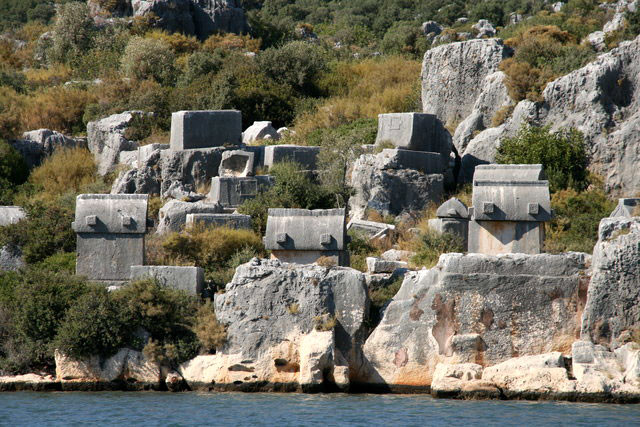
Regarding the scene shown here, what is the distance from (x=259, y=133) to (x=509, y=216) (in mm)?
10456

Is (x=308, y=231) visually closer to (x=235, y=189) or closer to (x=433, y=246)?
(x=433, y=246)

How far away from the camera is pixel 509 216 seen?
2159 centimetres

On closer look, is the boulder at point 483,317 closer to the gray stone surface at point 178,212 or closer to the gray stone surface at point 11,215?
the gray stone surface at point 178,212

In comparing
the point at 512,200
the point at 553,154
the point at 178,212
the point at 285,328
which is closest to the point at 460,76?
the point at 553,154

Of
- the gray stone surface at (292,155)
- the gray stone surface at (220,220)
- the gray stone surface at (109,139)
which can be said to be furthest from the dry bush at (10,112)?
the gray stone surface at (220,220)

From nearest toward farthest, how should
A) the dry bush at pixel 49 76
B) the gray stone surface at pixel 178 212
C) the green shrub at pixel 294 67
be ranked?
the gray stone surface at pixel 178 212 → the green shrub at pixel 294 67 → the dry bush at pixel 49 76

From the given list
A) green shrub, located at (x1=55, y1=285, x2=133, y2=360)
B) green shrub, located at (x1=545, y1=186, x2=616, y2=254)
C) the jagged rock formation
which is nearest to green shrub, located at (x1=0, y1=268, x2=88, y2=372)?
green shrub, located at (x1=55, y1=285, x2=133, y2=360)

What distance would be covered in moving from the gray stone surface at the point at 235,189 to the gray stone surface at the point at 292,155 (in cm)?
114

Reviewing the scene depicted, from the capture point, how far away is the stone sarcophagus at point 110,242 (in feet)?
69.8

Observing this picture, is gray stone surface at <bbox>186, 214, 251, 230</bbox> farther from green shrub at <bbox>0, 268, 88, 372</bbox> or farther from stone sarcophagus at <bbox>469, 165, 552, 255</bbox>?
stone sarcophagus at <bbox>469, 165, 552, 255</bbox>

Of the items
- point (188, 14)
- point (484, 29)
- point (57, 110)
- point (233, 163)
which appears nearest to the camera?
point (233, 163)

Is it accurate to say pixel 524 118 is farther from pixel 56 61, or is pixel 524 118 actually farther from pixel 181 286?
pixel 56 61

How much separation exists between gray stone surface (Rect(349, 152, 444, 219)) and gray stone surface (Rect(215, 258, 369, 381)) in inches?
248

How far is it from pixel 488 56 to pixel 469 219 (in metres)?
9.78
